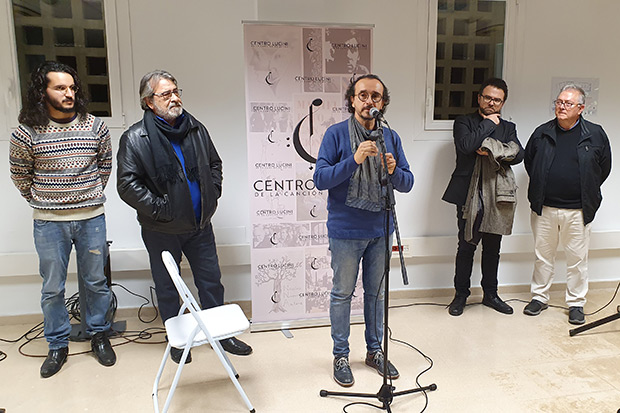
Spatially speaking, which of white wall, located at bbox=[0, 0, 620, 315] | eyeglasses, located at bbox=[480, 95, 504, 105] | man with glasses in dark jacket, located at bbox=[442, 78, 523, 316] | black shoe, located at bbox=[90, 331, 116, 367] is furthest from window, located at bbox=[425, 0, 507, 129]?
black shoe, located at bbox=[90, 331, 116, 367]

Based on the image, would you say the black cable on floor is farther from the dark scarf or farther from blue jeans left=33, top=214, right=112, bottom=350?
the dark scarf

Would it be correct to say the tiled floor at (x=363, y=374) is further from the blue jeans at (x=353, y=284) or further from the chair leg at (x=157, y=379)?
the blue jeans at (x=353, y=284)

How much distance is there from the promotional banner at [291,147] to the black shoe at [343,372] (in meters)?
0.74

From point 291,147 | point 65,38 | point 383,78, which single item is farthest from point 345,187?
point 65,38

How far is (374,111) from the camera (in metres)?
1.99

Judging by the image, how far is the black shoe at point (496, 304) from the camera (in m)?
3.52

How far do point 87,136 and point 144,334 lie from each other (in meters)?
1.42

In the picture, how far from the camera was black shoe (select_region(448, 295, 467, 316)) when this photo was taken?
3.49 m

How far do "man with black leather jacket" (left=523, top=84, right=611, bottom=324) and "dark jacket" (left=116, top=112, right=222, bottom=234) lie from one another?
7.91ft

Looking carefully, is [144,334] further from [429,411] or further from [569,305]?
[569,305]

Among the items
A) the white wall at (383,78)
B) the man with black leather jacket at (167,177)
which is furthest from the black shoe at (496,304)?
the man with black leather jacket at (167,177)

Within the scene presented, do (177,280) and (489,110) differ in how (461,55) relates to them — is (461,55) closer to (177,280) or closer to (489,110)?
(489,110)

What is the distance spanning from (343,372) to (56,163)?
2.00 metres

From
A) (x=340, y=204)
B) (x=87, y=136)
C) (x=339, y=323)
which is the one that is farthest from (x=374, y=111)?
(x=87, y=136)
